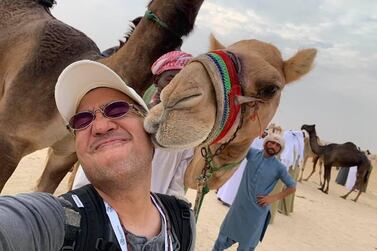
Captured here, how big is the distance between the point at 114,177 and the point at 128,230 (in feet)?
0.56

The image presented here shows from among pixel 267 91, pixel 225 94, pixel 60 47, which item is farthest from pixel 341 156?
pixel 225 94

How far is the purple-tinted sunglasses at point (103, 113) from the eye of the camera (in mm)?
1456

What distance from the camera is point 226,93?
1920mm

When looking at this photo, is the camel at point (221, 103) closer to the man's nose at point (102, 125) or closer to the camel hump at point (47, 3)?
the man's nose at point (102, 125)

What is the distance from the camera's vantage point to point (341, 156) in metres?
18.0

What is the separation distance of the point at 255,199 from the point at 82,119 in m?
3.68

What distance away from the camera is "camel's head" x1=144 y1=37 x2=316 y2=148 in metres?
1.62

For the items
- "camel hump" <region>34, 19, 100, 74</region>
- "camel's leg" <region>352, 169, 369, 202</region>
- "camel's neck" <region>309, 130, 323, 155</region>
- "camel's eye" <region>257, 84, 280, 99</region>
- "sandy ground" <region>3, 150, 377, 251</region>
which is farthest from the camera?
"camel's leg" <region>352, 169, 369, 202</region>

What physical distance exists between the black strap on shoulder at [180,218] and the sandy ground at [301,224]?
15.1 feet

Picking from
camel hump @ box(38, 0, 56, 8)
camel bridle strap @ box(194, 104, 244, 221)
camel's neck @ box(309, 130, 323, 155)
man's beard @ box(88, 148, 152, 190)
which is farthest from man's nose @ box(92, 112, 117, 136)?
camel's neck @ box(309, 130, 323, 155)

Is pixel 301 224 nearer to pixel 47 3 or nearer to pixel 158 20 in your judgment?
pixel 47 3

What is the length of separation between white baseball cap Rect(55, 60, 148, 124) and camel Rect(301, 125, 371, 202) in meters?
16.6

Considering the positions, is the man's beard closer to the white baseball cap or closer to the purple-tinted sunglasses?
the purple-tinted sunglasses

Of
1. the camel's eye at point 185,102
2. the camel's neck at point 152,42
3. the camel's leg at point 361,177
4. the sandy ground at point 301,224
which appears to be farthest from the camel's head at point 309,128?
the camel's eye at point 185,102
